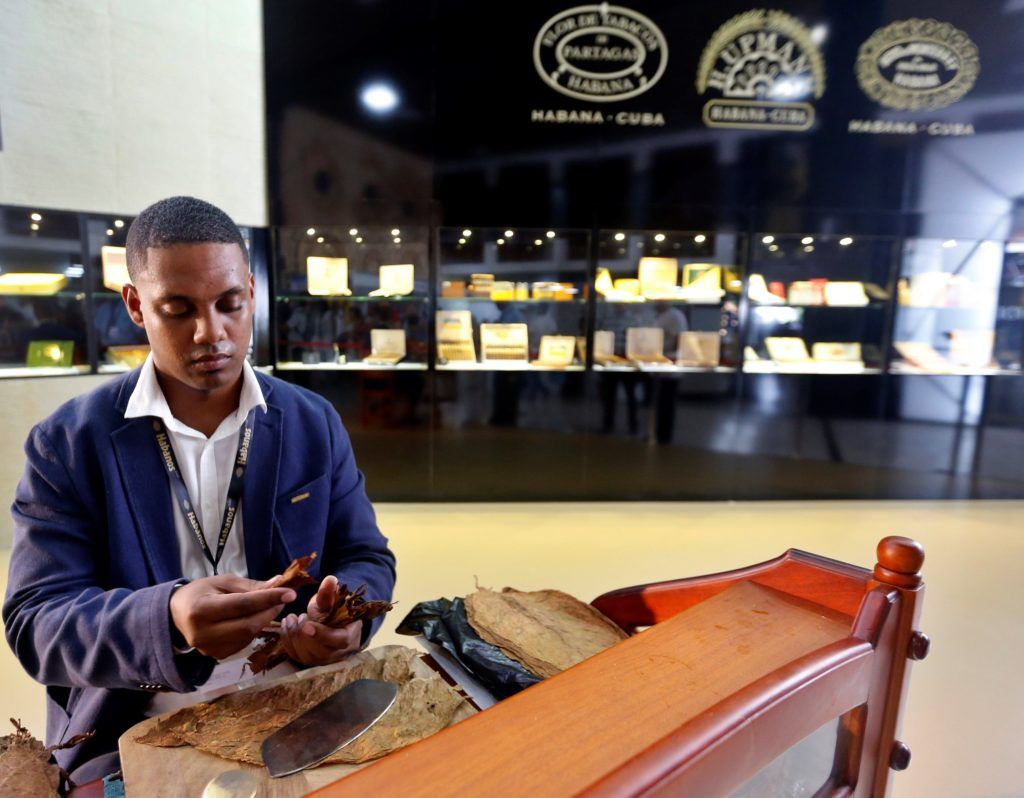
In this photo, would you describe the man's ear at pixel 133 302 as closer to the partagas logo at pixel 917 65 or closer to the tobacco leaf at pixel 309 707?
the tobacco leaf at pixel 309 707

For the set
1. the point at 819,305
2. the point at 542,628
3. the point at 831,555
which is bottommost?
the point at 831,555

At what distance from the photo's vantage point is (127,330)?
13.2 ft

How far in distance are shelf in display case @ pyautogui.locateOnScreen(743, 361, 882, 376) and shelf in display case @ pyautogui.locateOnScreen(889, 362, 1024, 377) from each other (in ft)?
0.53

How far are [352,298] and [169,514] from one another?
11.6 ft

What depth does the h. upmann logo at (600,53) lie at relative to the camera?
4.32 m

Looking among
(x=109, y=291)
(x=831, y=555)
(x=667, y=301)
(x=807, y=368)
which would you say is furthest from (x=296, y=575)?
(x=807, y=368)

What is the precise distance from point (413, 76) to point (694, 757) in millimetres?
4580

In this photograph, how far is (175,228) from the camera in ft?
3.74

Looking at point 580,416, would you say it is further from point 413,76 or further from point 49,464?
point 49,464

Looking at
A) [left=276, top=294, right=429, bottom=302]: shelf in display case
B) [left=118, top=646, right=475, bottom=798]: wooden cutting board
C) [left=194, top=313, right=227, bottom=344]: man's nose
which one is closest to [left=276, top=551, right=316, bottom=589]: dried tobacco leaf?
Result: [left=118, top=646, right=475, bottom=798]: wooden cutting board

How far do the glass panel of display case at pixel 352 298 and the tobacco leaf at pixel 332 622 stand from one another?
355 centimetres

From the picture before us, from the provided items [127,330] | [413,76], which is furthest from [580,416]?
[127,330]

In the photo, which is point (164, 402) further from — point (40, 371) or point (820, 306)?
point (820, 306)

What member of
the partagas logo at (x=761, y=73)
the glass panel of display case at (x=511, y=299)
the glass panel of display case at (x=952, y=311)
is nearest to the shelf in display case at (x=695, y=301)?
the glass panel of display case at (x=511, y=299)
